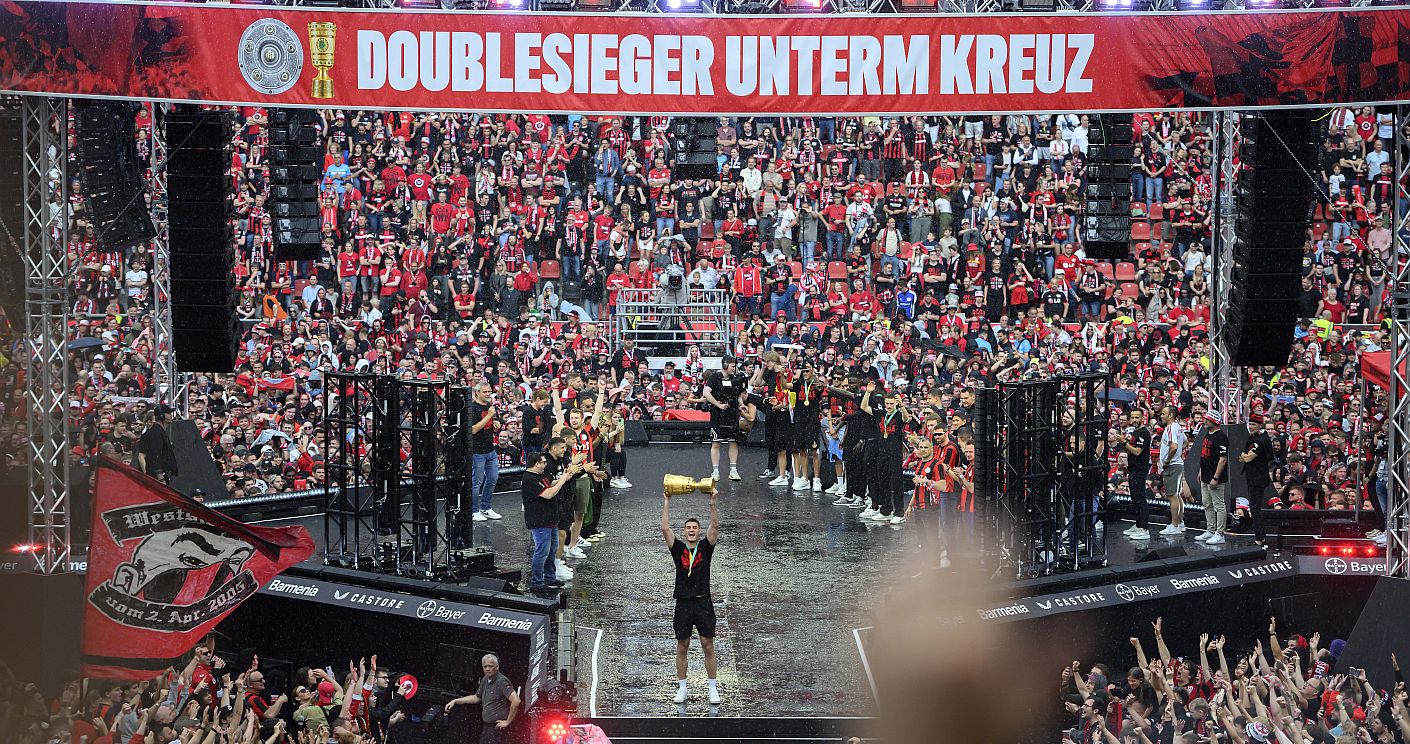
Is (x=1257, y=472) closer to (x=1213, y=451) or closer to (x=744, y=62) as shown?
(x=1213, y=451)

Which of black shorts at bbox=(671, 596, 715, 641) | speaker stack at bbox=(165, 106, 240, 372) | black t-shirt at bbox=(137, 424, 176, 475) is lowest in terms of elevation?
black shorts at bbox=(671, 596, 715, 641)

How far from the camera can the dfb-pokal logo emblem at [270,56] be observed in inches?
634

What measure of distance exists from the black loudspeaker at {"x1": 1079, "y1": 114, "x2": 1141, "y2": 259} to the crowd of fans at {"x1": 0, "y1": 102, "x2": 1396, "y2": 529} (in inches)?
176

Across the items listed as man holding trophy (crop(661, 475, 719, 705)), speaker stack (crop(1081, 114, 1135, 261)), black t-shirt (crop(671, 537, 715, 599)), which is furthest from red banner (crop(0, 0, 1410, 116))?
black t-shirt (crop(671, 537, 715, 599))

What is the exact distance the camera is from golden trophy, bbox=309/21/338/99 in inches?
640

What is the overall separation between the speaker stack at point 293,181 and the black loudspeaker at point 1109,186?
27.1 feet

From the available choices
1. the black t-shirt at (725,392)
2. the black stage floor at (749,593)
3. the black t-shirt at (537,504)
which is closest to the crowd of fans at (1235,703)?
the black stage floor at (749,593)

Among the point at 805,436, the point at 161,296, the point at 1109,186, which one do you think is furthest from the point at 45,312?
the point at 1109,186

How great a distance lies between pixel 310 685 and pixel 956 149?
17910 millimetres

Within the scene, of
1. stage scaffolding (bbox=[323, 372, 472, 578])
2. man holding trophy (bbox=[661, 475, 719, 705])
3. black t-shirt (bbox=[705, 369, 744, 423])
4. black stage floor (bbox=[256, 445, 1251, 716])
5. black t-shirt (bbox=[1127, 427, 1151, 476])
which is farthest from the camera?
black t-shirt (bbox=[705, 369, 744, 423])

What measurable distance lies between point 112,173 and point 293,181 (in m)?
2.03

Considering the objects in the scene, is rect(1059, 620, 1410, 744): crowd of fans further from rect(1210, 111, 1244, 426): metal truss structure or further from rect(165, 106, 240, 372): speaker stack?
rect(165, 106, 240, 372): speaker stack

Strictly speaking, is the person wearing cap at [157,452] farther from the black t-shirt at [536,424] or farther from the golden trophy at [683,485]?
the golden trophy at [683,485]

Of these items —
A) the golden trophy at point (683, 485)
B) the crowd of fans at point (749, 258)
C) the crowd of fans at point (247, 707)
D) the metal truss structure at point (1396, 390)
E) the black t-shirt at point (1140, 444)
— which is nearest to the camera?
the crowd of fans at point (247, 707)
